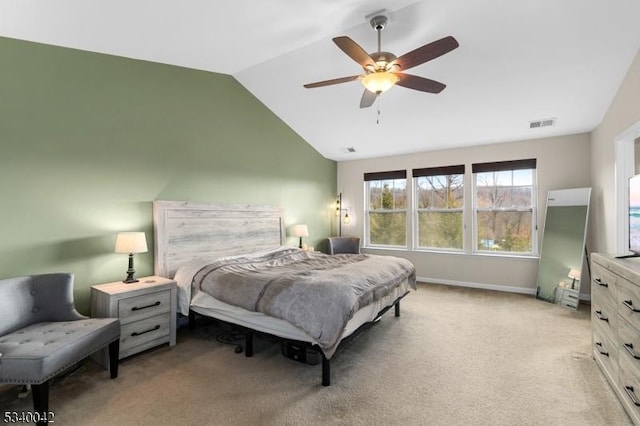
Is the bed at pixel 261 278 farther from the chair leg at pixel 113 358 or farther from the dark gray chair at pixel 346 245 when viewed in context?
the dark gray chair at pixel 346 245

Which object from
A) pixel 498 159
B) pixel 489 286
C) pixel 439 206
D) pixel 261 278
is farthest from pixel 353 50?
pixel 489 286

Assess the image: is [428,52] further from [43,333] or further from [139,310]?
[43,333]

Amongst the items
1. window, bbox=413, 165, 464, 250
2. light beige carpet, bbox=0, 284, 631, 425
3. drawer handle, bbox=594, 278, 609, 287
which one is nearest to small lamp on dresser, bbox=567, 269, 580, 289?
light beige carpet, bbox=0, 284, 631, 425

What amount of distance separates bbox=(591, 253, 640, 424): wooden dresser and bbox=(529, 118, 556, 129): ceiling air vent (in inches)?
94.9

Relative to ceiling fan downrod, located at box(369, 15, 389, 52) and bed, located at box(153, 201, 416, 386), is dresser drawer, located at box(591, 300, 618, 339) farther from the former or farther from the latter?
ceiling fan downrod, located at box(369, 15, 389, 52)

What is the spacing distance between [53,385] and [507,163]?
6.27 m

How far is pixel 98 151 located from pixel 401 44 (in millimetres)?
3258

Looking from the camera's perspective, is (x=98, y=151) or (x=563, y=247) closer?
(x=98, y=151)

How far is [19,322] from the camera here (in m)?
2.22

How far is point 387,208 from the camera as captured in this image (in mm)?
6230

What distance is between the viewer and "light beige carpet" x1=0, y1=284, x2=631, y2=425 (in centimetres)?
196

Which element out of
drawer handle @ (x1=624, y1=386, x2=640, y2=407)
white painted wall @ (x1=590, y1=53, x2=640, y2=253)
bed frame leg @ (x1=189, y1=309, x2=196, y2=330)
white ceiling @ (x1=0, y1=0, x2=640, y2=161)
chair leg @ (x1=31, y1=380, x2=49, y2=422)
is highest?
white ceiling @ (x1=0, y1=0, x2=640, y2=161)

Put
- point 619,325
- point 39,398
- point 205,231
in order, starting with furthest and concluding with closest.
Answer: point 205,231 < point 619,325 < point 39,398

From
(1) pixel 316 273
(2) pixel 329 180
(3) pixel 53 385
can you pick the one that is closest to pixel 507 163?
(2) pixel 329 180
